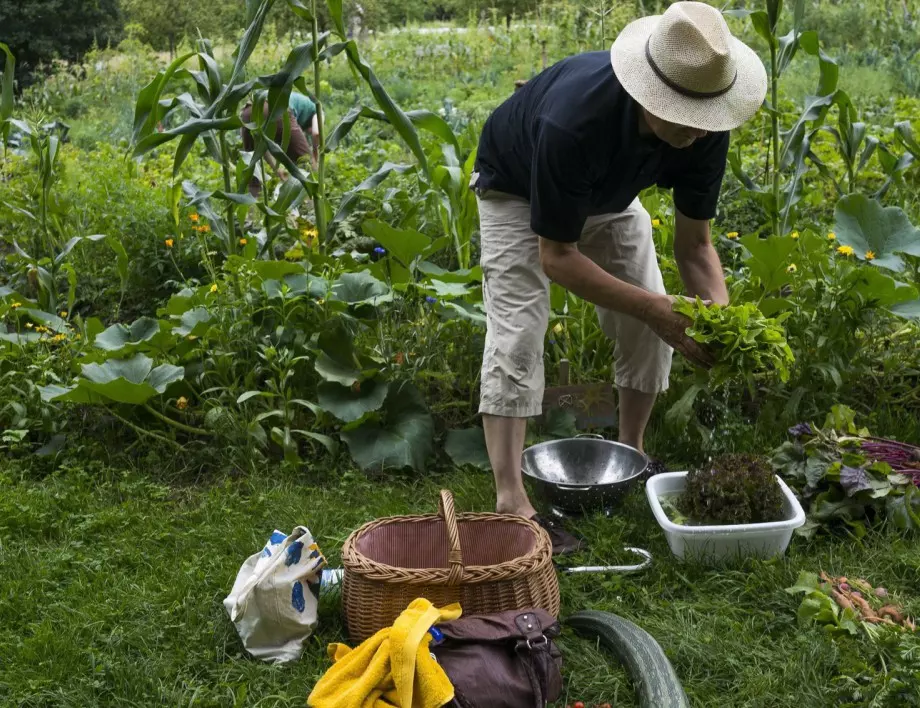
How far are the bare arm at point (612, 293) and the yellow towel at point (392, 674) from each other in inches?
40.5

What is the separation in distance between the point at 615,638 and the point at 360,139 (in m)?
6.44

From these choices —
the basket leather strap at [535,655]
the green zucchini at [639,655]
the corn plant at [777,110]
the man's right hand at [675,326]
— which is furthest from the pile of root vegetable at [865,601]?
→ the corn plant at [777,110]

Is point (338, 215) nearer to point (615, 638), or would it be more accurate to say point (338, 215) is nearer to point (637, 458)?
point (637, 458)

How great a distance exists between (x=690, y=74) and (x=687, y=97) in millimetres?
58

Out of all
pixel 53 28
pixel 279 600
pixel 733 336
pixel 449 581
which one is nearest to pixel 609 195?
pixel 733 336

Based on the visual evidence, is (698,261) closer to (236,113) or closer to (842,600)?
(842,600)

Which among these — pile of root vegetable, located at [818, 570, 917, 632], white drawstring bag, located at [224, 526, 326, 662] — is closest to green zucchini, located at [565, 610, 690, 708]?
pile of root vegetable, located at [818, 570, 917, 632]

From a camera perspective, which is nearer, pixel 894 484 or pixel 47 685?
pixel 47 685

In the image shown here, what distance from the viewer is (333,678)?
232 cm

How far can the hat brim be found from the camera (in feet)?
8.28

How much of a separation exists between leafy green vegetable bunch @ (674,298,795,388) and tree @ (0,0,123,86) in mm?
13473

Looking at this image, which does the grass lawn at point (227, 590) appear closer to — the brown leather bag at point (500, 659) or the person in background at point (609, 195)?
the brown leather bag at point (500, 659)

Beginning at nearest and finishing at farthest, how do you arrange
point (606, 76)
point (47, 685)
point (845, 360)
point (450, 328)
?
point (47, 685) → point (606, 76) → point (845, 360) → point (450, 328)

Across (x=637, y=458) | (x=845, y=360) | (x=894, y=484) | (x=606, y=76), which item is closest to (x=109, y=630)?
(x=637, y=458)
